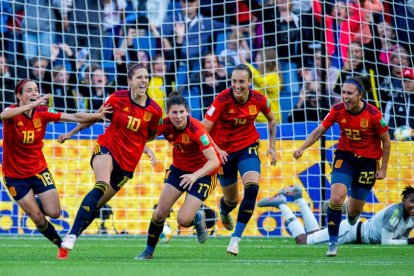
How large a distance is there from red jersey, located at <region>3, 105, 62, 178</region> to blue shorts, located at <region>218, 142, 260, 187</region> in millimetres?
2174

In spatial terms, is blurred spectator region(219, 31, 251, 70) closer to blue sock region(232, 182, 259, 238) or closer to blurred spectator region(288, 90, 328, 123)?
blurred spectator region(288, 90, 328, 123)

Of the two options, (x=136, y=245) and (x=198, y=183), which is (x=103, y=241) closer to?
(x=136, y=245)

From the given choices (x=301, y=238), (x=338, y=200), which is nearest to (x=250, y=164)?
(x=338, y=200)

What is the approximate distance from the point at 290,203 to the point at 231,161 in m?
3.73

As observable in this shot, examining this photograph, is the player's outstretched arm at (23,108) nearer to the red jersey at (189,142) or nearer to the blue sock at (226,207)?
the red jersey at (189,142)

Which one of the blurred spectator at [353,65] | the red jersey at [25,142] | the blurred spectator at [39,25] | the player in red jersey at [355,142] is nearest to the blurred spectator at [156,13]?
the blurred spectator at [39,25]

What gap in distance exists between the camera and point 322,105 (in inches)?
635

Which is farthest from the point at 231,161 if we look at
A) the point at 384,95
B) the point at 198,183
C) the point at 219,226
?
the point at 384,95

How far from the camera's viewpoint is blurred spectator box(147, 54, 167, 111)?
17031 mm

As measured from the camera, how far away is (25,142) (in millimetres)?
11125

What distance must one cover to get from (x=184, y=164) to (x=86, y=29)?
7.27 m

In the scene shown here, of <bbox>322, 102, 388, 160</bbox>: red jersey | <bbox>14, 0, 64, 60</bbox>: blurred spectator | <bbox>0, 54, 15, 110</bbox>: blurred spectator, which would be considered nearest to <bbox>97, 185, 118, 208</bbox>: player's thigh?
<bbox>322, 102, 388, 160</bbox>: red jersey

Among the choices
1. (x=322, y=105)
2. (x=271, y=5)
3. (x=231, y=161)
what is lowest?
(x=231, y=161)

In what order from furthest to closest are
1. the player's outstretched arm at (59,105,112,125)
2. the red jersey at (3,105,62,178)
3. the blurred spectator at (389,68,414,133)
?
1. the blurred spectator at (389,68,414,133)
2. the red jersey at (3,105,62,178)
3. the player's outstretched arm at (59,105,112,125)
